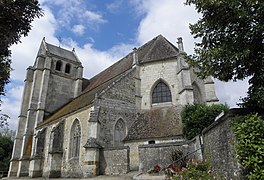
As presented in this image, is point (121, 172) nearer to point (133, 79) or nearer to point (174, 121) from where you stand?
point (174, 121)

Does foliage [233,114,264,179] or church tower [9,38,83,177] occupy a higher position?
church tower [9,38,83,177]

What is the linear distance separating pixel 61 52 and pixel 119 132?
2044cm

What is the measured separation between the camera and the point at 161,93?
63.5ft

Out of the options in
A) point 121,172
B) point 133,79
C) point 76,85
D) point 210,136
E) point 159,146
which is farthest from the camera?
point 76,85

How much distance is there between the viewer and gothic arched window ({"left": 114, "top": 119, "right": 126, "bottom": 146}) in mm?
16344

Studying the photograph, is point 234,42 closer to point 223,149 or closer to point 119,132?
→ point 223,149

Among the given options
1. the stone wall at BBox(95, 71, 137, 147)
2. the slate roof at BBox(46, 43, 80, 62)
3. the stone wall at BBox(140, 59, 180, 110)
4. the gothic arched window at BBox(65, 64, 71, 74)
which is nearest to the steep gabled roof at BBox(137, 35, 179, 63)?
the stone wall at BBox(140, 59, 180, 110)

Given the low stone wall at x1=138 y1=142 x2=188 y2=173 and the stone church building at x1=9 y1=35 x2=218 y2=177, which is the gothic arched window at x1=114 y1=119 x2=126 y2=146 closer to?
the stone church building at x1=9 y1=35 x2=218 y2=177

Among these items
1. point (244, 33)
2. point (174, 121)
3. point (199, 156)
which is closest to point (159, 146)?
point (199, 156)

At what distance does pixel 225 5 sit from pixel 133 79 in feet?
47.3

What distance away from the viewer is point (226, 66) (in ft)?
18.5

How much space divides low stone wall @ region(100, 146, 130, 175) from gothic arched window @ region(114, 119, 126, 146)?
2.02m

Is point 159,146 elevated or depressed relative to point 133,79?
depressed

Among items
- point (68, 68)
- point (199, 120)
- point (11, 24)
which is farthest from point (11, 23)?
point (68, 68)
